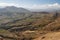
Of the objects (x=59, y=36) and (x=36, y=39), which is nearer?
(x=59, y=36)

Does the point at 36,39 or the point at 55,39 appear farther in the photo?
the point at 36,39

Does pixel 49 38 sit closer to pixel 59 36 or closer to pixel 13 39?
pixel 59 36

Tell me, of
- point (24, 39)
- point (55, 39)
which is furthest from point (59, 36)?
point (24, 39)

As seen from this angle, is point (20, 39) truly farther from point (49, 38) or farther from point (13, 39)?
point (49, 38)

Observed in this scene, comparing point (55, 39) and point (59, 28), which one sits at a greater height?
point (59, 28)

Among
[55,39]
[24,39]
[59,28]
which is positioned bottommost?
[55,39]

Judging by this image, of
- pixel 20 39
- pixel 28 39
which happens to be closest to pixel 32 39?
pixel 28 39

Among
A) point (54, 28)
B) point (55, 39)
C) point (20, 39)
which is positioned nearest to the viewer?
point (55, 39)

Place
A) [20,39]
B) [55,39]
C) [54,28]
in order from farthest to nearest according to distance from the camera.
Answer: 1. [54,28]
2. [20,39]
3. [55,39]

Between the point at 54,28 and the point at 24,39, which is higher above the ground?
the point at 54,28
